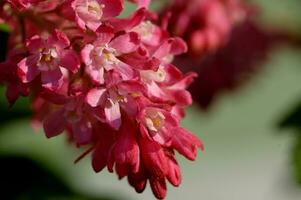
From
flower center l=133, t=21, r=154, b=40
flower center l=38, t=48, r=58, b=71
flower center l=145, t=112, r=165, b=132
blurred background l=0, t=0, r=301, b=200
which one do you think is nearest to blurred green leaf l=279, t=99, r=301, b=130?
blurred background l=0, t=0, r=301, b=200

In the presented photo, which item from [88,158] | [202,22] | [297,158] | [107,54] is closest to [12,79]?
[107,54]

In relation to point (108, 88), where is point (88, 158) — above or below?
below

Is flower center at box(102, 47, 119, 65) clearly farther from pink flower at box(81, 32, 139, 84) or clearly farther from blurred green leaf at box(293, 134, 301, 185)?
blurred green leaf at box(293, 134, 301, 185)

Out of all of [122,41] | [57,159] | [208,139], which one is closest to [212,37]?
[57,159]

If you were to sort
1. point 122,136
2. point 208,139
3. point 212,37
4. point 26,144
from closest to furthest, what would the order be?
point 122,136, point 212,37, point 26,144, point 208,139

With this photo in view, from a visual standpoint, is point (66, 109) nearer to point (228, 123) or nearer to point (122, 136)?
point (122, 136)

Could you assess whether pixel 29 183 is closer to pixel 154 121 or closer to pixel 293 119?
pixel 293 119

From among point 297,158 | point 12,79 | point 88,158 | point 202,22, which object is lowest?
point 88,158
